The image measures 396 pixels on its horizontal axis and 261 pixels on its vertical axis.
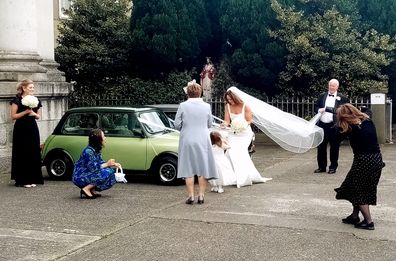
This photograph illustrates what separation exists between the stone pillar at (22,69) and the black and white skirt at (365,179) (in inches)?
306

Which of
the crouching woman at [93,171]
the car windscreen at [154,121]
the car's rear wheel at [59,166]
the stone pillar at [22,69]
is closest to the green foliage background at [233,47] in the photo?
the stone pillar at [22,69]

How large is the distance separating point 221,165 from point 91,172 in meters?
2.21

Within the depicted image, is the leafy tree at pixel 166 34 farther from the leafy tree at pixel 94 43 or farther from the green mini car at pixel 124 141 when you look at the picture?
the green mini car at pixel 124 141

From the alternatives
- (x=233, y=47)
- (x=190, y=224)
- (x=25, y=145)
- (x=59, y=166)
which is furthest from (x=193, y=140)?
(x=233, y=47)

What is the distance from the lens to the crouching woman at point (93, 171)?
8914mm

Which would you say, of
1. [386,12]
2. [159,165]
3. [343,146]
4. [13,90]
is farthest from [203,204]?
[386,12]

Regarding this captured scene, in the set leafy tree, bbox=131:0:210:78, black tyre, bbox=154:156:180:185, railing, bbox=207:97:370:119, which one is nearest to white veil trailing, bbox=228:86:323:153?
black tyre, bbox=154:156:180:185

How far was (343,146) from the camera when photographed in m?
16.0

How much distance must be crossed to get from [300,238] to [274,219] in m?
0.95

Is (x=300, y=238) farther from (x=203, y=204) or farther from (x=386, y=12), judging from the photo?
(x=386, y=12)

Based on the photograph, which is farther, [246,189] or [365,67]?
[365,67]

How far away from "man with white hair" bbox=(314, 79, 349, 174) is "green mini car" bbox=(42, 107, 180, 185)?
9.28 feet

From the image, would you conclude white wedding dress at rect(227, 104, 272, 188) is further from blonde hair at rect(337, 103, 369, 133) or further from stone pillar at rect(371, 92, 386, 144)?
stone pillar at rect(371, 92, 386, 144)

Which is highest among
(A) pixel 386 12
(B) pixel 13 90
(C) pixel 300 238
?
(A) pixel 386 12
